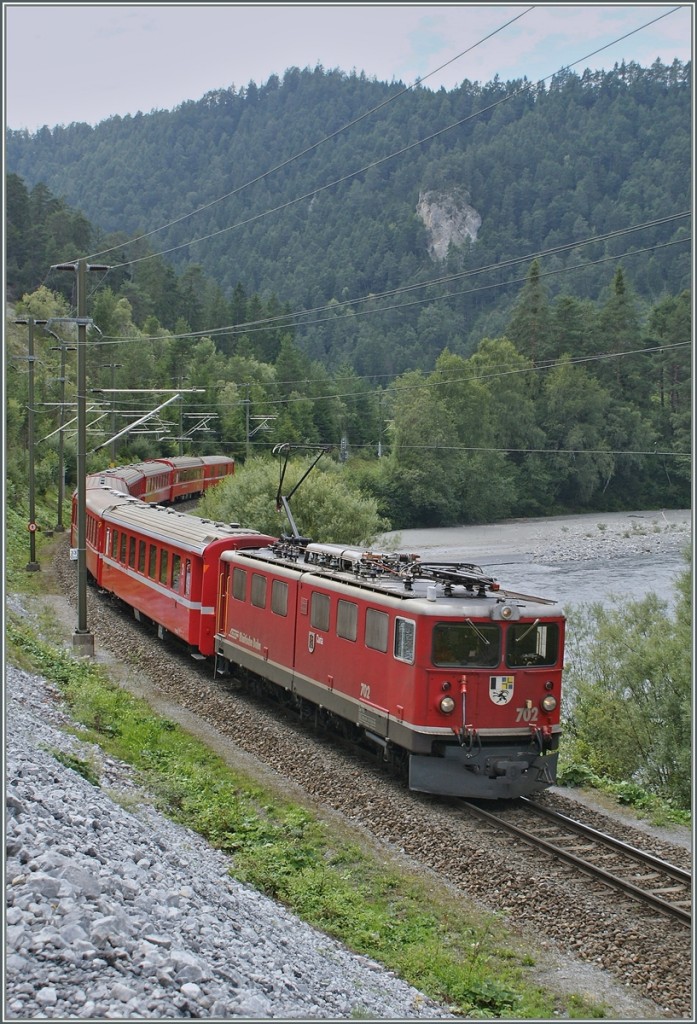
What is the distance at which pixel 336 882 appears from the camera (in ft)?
35.4

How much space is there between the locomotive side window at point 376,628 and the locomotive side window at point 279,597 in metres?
2.80

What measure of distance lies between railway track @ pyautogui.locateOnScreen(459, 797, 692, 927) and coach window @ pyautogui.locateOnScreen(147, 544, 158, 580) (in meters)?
11.6

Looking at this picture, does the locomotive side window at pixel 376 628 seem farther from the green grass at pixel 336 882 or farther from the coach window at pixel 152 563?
the coach window at pixel 152 563

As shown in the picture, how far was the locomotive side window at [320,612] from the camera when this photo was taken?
15562 millimetres

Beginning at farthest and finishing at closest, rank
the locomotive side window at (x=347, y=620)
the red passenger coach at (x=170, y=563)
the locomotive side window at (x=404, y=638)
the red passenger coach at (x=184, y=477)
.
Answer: the red passenger coach at (x=184, y=477), the red passenger coach at (x=170, y=563), the locomotive side window at (x=347, y=620), the locomotive side window at (x=404, y=638)

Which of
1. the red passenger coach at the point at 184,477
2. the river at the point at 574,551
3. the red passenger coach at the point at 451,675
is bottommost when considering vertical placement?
the river at the point at 574,551

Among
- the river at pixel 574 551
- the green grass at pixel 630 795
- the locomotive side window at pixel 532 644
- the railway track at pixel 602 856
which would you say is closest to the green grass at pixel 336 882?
the railway track at pixel 602 856

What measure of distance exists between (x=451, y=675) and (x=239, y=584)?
6549 millimetres

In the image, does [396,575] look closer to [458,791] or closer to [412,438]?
[458,791]

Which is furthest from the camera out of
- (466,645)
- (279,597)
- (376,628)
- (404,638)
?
(279,597)

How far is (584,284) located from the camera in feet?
561

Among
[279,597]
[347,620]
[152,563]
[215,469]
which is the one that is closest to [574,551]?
[215,469]

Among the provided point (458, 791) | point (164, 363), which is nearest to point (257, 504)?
point (458, 791)

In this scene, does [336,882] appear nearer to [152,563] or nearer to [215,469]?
[152,563]
